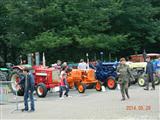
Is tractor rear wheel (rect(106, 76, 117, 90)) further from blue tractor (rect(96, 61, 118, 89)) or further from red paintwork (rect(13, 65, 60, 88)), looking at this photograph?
red paintwork (rect(13, 65, 60, 88))

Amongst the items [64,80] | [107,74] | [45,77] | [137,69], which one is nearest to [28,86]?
[64,80]

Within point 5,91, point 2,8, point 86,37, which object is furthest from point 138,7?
point 5,91

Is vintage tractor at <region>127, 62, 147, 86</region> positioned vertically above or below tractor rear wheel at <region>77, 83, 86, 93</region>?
above

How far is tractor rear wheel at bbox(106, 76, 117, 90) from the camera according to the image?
3080 cm

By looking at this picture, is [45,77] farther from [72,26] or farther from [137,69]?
[72,26]

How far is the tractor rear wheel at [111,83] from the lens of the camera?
30.8m

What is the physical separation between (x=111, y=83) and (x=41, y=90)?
5.62m

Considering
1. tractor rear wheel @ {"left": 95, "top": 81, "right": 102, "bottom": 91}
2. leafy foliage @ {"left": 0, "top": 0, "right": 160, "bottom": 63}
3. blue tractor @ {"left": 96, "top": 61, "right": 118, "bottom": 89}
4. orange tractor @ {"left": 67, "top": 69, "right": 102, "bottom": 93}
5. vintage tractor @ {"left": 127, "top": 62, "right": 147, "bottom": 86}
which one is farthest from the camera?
leafy foliage @ {"left": 0, "top": 0, "right": 160, "bottom": 63}

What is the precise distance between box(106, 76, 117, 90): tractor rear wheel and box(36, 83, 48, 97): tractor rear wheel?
211 inches

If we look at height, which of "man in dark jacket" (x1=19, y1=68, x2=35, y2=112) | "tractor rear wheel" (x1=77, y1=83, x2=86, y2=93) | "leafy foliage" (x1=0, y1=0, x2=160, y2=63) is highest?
"leafy foliage" (x1=0, y1=0, x2=160, y2=63)

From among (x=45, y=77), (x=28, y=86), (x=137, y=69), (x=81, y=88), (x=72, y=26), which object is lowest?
(x=81, y=88)

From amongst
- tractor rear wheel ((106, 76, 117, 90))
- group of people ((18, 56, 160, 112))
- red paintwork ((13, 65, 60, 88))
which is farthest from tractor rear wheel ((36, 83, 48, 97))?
tractor rear wheel ((106, 76, 117, 90))

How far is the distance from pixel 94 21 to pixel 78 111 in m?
27.0

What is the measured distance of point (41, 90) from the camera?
26906mm
